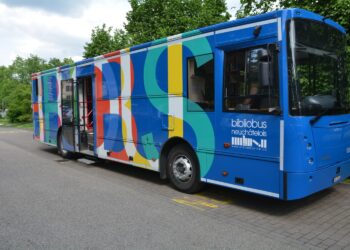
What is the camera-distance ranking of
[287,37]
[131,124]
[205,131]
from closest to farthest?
1. [287,37]
2. [205,131]
3. [131,124]

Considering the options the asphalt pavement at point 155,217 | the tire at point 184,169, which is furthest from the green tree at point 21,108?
the tire at point 184,169

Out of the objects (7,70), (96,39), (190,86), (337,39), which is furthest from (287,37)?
(7,70)

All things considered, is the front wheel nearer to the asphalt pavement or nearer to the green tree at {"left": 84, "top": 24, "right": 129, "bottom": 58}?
the asphalt pavement

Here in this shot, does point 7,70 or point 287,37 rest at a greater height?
point 7,70

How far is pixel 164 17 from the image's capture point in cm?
2203

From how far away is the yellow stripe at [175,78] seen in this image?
6.44 meters

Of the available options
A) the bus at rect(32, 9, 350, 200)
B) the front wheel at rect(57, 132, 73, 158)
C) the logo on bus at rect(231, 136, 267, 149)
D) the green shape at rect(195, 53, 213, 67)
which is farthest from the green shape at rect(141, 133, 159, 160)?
the front wheel at rect(57, 132, 73, 158)

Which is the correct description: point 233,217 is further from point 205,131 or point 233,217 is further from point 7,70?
point 7,70

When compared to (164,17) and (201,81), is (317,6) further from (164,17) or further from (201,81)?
(164,17)

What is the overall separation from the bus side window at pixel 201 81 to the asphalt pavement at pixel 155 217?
5.72 ft

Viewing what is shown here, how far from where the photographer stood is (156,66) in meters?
6.97

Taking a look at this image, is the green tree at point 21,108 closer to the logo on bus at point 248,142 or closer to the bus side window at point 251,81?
the bus side window at point 251,81

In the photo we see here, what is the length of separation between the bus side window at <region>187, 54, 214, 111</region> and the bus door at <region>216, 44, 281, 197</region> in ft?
1.06

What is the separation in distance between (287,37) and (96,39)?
1916cm
